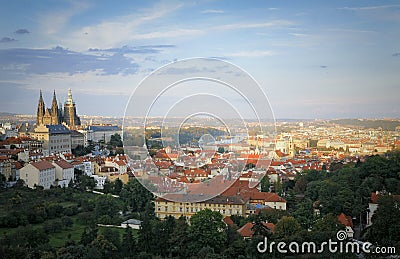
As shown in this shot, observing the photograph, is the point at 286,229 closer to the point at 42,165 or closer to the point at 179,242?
the point at 179,242

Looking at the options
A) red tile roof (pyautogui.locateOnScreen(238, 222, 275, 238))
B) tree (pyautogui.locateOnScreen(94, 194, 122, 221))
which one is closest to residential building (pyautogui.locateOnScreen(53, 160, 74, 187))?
tree (pyautogui.locateOnScreen(94, 194, 122, 221))

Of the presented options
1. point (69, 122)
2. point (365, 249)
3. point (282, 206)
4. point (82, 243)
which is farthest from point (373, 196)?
point (69, 122)

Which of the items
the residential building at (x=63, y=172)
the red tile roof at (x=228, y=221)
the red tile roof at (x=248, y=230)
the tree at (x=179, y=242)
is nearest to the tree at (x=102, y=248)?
the tree at (x=179, y=242)

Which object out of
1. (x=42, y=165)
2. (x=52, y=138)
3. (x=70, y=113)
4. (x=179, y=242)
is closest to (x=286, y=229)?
(x=179, y=242)

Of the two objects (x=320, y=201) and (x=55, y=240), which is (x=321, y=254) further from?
(x=55, y=240)

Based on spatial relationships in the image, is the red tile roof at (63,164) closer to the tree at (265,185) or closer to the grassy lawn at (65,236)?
the grassy lawn at (65,236)
